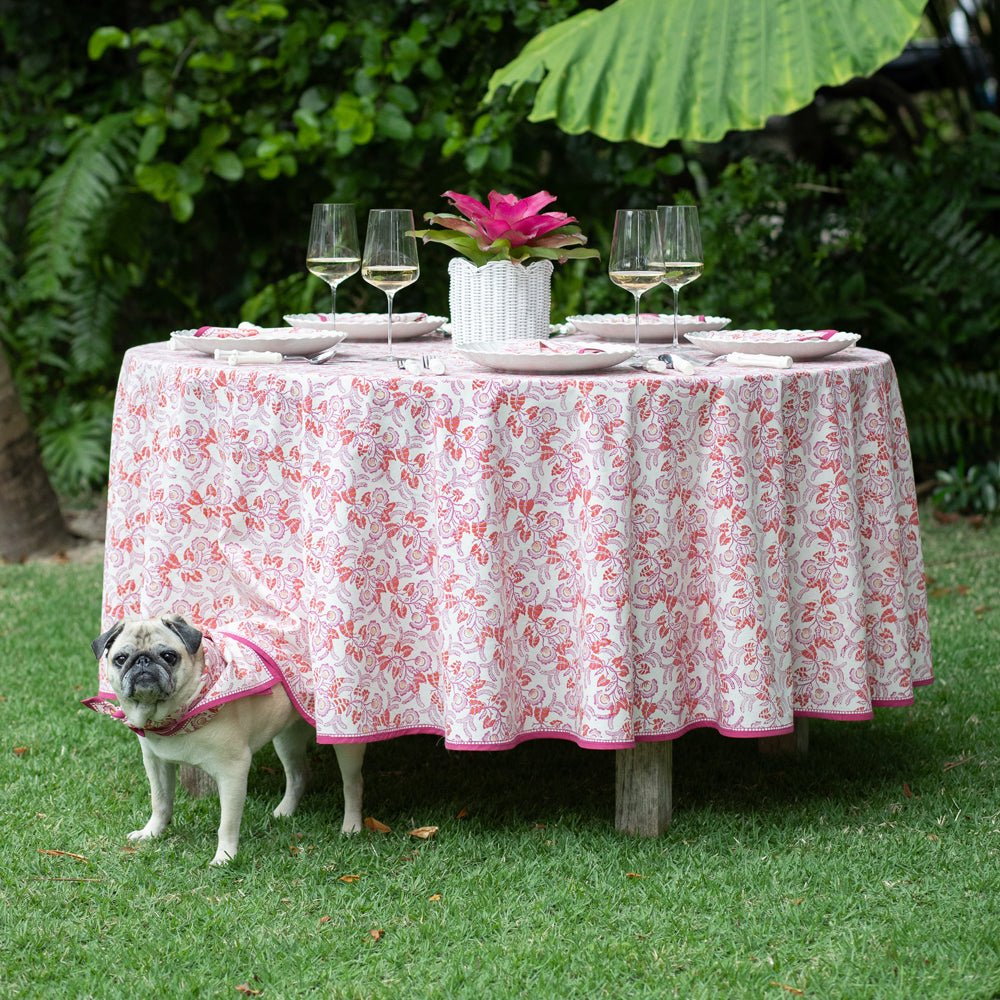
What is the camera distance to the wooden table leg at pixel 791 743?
4.13 meters

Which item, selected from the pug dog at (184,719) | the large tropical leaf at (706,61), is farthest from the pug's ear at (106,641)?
the large tropical leaf at (706,61)

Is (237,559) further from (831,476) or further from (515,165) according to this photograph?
(515,165)

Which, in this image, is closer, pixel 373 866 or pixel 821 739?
pixel 373 866

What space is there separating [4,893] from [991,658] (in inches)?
135

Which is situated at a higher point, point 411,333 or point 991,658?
point 411,333

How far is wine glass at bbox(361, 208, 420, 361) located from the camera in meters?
3.66

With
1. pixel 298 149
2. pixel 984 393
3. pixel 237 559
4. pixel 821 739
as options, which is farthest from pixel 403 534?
pixel 984 393

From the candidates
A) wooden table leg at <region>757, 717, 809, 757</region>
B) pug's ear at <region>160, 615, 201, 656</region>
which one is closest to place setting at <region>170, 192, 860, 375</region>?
pug's ear at <region>160, 615, 201, 656</region>

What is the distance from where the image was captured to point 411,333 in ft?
14.1

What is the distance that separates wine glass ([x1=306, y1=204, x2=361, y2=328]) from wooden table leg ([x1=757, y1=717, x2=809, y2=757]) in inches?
71.6

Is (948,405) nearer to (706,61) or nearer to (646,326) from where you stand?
(706,61)

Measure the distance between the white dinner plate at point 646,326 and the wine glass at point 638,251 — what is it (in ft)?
1.71

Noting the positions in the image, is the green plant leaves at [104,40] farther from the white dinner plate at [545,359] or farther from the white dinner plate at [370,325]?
the white dinner plate at [545,359]

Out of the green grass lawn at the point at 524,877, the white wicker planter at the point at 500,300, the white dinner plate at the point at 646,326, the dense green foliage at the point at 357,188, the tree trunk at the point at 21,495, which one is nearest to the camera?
the green grass lawn at the point at 524,877
